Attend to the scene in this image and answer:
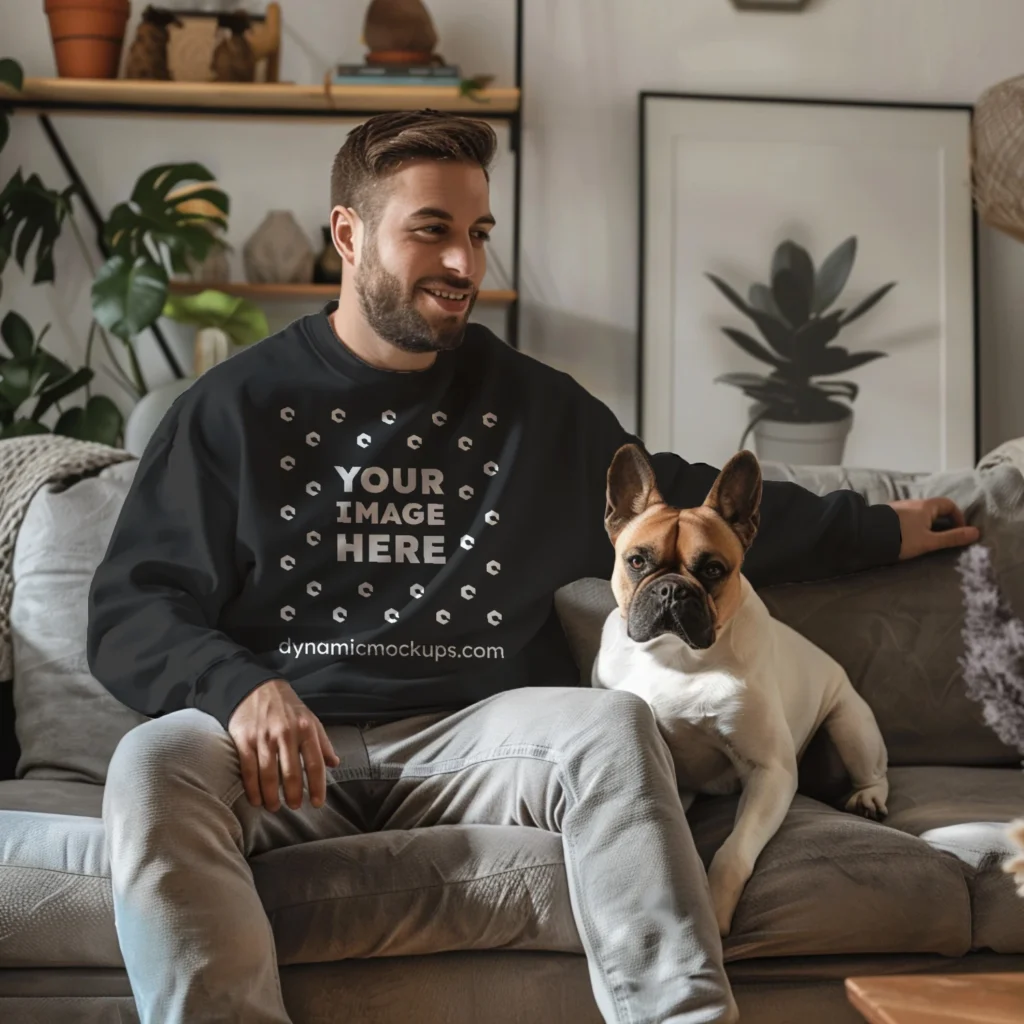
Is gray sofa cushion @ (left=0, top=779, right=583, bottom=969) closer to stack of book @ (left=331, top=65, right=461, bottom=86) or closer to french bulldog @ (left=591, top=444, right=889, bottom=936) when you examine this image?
french bulldog @ (left=591, top=444, right=889, bottom=936)

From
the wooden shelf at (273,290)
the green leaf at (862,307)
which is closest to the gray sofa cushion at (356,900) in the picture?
the wooden shelf at (273,290)

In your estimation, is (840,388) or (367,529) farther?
(840,388)

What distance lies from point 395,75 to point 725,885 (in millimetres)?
2427

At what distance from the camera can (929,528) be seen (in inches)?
83.8

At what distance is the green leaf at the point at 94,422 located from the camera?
329cm

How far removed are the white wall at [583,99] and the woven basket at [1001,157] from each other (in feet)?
6.84

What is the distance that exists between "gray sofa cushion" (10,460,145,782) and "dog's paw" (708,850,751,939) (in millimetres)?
917

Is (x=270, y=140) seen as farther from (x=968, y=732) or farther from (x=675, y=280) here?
(x=968, y=732)

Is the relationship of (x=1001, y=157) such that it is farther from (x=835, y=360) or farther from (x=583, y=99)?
(x=583, y=99)

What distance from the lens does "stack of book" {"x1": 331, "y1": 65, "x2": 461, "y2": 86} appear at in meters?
3.34

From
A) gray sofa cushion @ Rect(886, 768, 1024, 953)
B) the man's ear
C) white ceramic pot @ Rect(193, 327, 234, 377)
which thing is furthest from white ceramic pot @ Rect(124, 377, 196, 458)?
gray sofa cushion @ Rect(886, 768, 1024, 953)

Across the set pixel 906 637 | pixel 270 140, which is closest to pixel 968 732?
pixel 906 637

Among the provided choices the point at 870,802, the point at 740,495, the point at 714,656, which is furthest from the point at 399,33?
the point at 870,802

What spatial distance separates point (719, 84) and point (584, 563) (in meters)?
2.11
